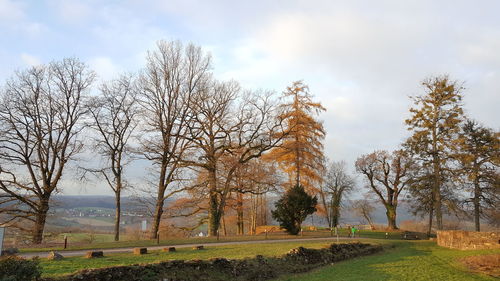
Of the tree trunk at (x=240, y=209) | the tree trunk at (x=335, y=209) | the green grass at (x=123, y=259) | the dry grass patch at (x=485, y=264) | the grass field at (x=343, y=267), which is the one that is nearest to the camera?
the green grass at (x=123, y=259)

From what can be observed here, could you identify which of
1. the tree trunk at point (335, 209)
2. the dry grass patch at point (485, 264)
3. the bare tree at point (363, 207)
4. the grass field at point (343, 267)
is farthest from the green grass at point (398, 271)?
the bare tree at point (363, 207)

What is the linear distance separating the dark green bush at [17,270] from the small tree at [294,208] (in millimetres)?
23688

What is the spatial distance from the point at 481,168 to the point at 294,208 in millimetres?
18680

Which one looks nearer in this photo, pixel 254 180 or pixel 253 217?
pixel 254 180

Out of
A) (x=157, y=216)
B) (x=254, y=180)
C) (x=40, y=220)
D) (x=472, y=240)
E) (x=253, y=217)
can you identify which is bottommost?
(x=472, y=240)

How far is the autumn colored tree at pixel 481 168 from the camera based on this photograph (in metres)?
33.0

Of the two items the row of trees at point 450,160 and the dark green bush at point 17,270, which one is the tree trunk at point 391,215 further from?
the dark green bush at point 17,270

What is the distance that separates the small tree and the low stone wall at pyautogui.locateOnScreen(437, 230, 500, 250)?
11.4 m

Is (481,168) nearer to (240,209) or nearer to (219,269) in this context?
(240,209)

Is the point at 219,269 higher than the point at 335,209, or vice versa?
the point at 335,209

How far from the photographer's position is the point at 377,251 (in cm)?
2672

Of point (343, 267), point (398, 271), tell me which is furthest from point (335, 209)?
point (398, 271)

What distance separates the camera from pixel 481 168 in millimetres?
33594

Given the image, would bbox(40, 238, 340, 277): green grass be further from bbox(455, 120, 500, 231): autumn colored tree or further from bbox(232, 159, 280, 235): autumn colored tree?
bbox(455, 120, 500, 231): autumn colored tree
